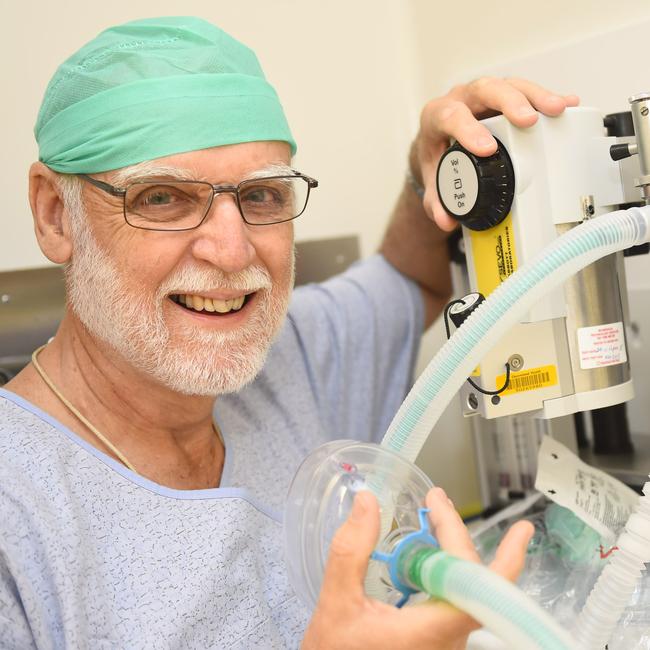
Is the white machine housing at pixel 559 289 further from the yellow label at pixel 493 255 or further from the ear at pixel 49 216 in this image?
the ear at pixel 49 216

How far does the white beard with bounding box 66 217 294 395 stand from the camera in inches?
39.6

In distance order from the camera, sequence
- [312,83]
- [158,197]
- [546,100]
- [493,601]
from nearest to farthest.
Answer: [493,601]
[546,100]
[158,197]
[312,83]

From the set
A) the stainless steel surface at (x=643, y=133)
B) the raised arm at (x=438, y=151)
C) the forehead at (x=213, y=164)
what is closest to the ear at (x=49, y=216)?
the forehead at (x=213, y=164)

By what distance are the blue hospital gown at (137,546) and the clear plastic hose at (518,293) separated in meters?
0.34

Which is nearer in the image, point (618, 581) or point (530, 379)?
point (618, 581)

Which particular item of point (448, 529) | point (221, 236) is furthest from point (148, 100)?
point (448, 529)

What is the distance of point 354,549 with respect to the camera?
66 centimetres

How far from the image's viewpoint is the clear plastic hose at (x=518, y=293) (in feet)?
2.58

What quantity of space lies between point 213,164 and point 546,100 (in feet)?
1.40

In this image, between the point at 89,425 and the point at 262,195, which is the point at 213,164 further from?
the point at 89,425

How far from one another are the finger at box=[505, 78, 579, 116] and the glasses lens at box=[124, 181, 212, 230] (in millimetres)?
426

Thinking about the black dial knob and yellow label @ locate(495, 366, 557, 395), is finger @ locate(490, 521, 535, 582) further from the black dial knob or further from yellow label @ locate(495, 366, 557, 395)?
the black dial knob

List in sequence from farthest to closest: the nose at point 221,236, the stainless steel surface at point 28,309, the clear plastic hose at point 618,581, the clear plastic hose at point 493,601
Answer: the stainless steel surface at point 28,309 < the nose at point 221,236 < the clear plastic hose at point 618,581 < the clear plastic hose at point 493,601

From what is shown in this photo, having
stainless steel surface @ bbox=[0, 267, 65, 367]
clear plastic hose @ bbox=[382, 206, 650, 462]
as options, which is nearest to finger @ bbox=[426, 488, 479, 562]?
clear plastic hose @ bbox=[382, 206, 650, 462]
